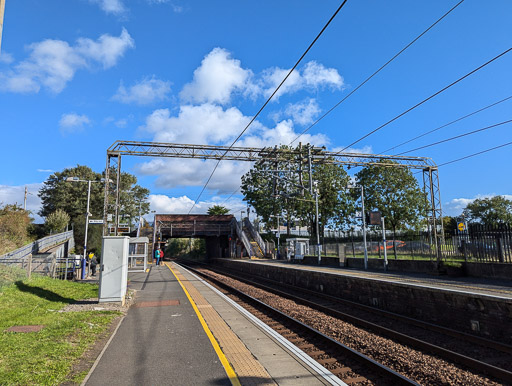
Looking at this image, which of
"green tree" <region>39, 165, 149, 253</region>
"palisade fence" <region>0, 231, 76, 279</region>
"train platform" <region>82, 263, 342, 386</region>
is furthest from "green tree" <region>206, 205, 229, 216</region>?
"train platform" <region>82, 263, 342, 386</region>

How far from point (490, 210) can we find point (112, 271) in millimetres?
80659

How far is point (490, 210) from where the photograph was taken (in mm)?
72062

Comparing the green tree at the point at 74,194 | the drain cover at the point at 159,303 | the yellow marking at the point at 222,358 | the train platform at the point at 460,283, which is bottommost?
the drain cover at the point at 159,303

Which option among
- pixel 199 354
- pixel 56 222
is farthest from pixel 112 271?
pixel 56 222

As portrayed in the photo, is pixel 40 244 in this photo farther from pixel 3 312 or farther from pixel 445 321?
pixel 445 321

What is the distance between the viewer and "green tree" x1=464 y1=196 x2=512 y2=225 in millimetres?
68938

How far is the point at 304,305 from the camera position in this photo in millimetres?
13688

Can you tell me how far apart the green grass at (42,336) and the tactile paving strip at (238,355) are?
2.49 metres

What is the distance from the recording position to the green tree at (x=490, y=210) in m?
68.9

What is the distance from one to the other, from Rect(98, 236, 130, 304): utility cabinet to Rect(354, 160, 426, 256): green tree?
40881 mm

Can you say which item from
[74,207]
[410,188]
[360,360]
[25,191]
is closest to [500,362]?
[360,360]

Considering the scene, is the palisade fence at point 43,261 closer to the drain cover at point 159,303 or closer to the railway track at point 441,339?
the drain cover at point 159,303

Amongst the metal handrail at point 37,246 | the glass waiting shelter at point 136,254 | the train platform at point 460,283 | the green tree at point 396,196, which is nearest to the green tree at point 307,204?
the green tree at point 396,196

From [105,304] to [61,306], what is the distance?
1375 mm
